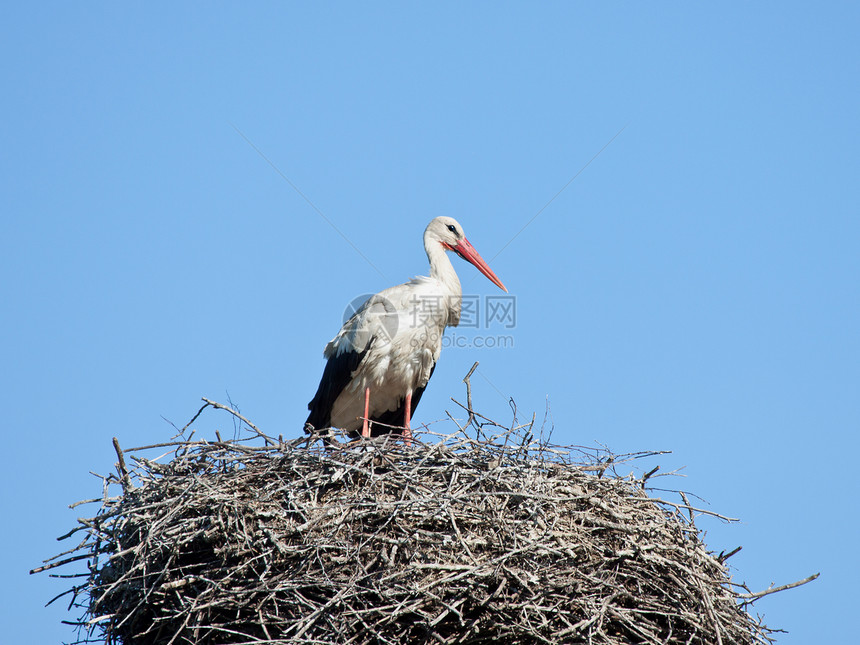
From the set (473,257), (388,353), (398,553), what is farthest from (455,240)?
(398,553)

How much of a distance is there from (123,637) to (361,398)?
2.56m

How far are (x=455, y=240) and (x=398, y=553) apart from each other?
3.47 metres

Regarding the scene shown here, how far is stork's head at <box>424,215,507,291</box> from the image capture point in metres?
7.14

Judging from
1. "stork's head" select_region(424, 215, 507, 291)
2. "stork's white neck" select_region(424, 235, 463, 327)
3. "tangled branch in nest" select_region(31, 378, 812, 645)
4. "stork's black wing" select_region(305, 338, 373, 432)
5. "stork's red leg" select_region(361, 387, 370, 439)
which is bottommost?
"tangled branch in nest" select_region(31, 378, 812, 645)

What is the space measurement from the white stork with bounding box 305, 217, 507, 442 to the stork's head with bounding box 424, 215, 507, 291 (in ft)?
0.71

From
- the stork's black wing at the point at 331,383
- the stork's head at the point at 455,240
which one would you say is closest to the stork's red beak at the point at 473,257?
the stork's head at the point at 455,240

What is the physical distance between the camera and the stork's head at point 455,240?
23.4ft

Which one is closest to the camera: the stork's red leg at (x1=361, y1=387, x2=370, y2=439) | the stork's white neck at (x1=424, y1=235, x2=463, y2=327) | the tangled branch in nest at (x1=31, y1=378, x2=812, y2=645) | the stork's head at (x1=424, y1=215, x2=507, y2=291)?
the tangled branch in nest at (x1=31, y1=378, x2=812, y2=645)

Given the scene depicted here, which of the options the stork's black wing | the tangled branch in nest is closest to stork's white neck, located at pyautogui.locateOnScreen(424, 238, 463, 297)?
the stork's black wing

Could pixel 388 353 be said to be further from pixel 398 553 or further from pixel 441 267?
pixel 398 553

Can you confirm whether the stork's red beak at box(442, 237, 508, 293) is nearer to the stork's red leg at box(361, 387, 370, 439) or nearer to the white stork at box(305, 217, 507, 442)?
the white stork at box(305, 217, 507, 442)

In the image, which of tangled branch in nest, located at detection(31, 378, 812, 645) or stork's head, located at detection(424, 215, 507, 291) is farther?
stork's head, located at detection(424, 215, 507, 291)

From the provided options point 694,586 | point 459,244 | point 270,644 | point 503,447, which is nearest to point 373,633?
point 270,644

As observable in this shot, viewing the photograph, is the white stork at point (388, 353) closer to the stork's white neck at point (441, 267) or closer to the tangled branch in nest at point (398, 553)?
the stork's white neck at point (441, 267)
